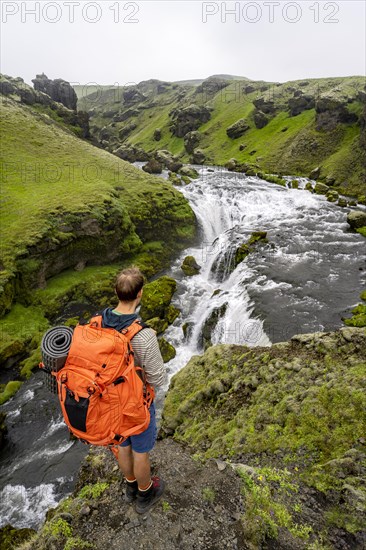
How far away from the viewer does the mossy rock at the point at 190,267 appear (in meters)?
31.5

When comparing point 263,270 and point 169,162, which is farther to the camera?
point 169,162

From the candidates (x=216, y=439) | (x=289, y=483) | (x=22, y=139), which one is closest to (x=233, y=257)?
(x=216, y=439)

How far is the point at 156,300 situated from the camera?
24.4 meters

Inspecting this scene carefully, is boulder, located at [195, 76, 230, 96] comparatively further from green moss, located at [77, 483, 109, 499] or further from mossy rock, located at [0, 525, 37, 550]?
green moss, located at [77, 483, 109, 499]

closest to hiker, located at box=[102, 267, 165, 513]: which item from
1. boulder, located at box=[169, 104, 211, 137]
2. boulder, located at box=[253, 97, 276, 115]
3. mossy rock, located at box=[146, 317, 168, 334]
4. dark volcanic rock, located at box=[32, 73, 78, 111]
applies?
mossy rock, located at box=[146, 317, 168, 334]

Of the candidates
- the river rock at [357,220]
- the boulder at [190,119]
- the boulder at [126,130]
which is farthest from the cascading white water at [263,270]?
the boulder at [126,130]

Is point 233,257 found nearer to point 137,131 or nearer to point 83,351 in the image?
point 83,351

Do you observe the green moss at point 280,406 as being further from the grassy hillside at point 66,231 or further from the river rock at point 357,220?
the river rock at point 357,220

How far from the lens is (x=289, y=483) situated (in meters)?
6.45

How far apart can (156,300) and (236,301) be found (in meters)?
6.41

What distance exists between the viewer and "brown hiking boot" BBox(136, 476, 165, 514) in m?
5.59

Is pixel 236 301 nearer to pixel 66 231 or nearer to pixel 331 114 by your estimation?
pixel 66 231

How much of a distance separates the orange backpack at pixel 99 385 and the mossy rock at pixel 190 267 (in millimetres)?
27024

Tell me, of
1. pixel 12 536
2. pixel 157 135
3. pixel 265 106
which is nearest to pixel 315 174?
pixel 265 106
